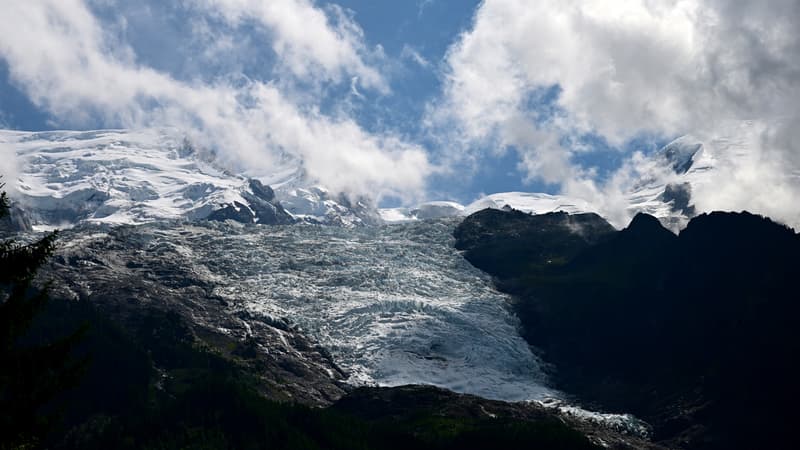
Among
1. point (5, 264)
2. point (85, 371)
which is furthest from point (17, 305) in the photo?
point (85, 371)

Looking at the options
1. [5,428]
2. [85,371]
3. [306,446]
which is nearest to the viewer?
[5,428]

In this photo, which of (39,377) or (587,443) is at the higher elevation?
(587,443)

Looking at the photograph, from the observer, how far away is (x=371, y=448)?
19250 cm

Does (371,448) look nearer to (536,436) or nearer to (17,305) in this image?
(536,436)

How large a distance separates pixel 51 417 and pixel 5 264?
24.7 ft

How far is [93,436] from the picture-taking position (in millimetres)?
196625

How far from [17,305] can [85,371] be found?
15.9 ft

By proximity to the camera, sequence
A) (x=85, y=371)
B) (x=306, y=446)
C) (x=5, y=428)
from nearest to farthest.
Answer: (x=5, y=428) < (x=85, y=371) < (x=306, y=446)

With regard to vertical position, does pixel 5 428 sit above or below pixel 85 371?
below

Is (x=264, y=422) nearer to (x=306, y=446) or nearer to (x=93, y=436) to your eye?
(x=306, y=446)

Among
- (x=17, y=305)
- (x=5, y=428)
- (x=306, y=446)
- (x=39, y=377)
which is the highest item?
(x=306, y=446)

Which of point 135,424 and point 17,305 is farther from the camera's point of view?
point 135,424

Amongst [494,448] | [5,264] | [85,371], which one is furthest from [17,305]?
[494,448]

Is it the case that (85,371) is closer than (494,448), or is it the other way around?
(85,371)
